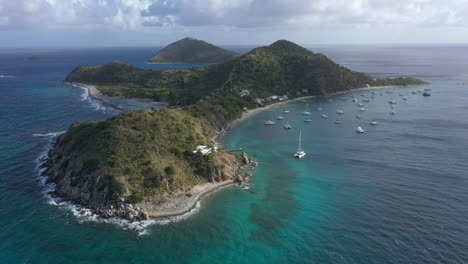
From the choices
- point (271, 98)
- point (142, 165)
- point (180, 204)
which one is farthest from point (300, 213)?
point (271, 98)

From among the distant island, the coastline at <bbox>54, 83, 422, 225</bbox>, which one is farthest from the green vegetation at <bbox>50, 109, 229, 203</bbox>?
the coastline at <bbox>54, 83, 422, 225</bbox>

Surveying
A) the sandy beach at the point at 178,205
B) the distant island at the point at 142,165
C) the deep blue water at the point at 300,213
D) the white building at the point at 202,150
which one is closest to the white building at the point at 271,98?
the deep blue water at the point at 300,213

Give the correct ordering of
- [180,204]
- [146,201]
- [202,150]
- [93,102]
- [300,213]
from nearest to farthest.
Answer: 1. [300,213]
2. [146,201]
3. [180,204]
4. [202,150]
5. [93,102]

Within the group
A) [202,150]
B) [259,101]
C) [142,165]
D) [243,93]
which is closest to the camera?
[142,165]

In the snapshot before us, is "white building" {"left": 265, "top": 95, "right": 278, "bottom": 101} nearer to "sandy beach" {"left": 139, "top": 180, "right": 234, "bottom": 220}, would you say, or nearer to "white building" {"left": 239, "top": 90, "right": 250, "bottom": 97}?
"white building" {"left": 239, "top": 90, "right": 250, "bottom": 97}

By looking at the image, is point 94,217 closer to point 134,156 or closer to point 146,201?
point 146,201

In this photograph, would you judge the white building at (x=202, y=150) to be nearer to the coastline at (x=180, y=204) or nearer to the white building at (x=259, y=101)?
the coastline at (x=180, y=204)

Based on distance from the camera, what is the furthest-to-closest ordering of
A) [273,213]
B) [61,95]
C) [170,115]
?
[61,95], [170,115], [273,213]

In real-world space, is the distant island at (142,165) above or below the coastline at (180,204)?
above

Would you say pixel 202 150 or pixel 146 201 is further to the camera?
pixel 202 150

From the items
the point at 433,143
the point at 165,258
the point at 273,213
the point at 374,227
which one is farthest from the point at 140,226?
the point at 433,143

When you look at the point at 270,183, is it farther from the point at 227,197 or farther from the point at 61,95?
the point at 61,95
